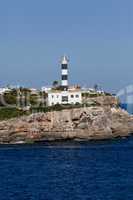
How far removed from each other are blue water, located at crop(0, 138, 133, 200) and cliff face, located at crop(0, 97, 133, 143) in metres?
4.44

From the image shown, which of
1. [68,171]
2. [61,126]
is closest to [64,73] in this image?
[61,126]

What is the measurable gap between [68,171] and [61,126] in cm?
3564

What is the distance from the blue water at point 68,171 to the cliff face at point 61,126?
14.6 feet

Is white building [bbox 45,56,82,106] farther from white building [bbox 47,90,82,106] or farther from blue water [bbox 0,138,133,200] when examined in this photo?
blue water [bbox 0,138,133,200]

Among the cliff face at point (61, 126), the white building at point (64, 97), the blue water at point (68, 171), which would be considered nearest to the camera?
the blue water at point (68, 171)

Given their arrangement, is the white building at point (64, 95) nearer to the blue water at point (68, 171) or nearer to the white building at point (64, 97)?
the white building at point (64, 97)

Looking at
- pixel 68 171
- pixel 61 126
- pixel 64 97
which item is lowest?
pixel 68 171

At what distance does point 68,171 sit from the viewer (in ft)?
268

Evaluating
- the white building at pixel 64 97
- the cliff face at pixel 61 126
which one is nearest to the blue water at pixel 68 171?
the cliff face at pixel 61 126

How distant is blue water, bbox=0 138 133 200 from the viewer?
66375 mm

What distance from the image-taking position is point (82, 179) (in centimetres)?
7456

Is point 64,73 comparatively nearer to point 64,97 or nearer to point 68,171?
point 64,97

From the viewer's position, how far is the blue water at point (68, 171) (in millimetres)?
66375

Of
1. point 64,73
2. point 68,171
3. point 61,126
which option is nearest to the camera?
point 68,171
